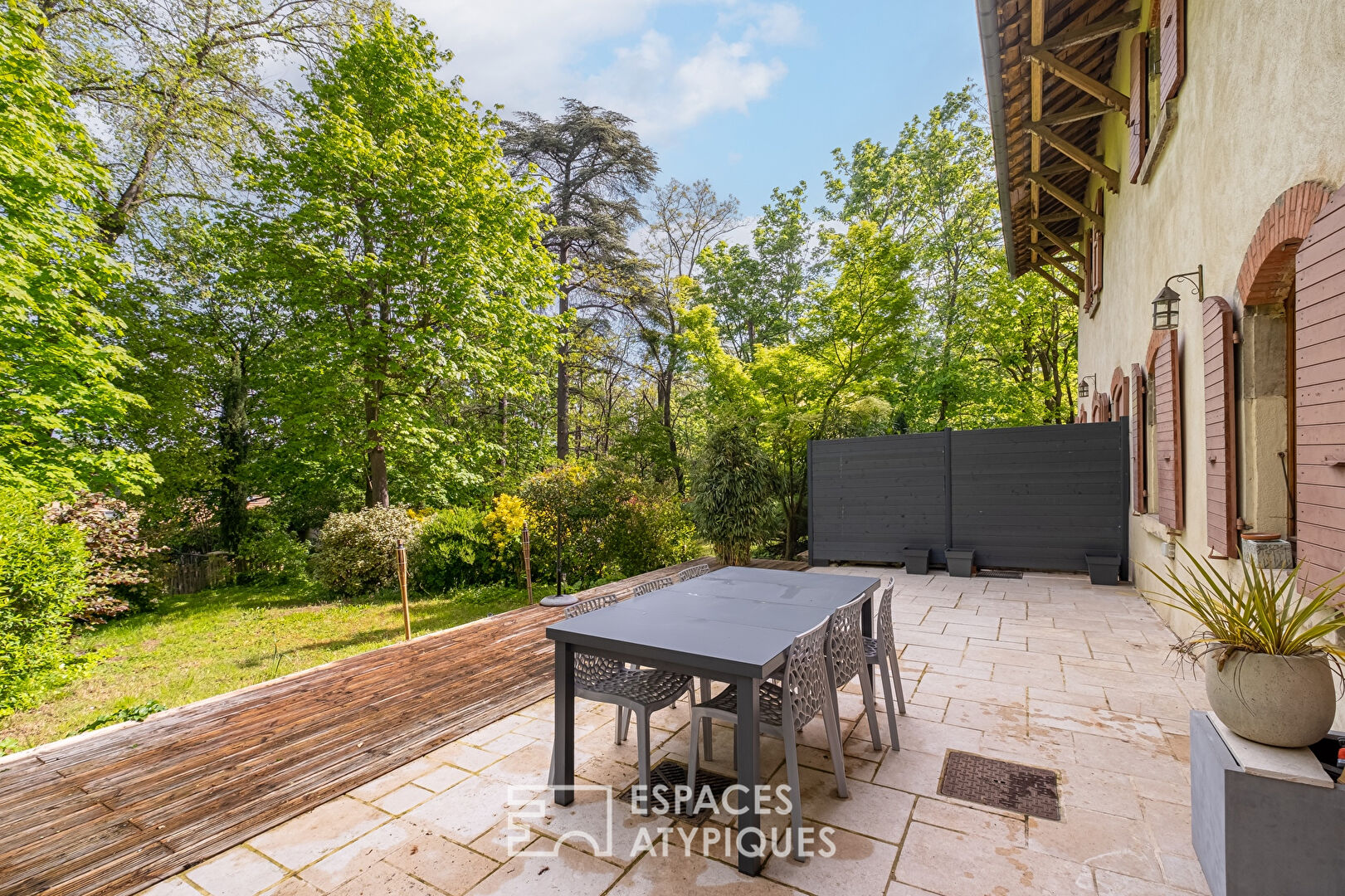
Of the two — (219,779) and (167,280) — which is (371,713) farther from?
(167,280)

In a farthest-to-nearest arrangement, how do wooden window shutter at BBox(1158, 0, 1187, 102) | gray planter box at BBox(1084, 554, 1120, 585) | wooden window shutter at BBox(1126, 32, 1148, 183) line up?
1. gray planter box at BBox(1084, 554, 1120, 585)
2. wooden window shutter at BBox(1126, 32, 1148, 183)
3. wooden window shutter at BBox(1158, 0, 1187, 102)

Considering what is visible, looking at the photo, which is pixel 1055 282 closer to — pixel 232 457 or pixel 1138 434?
pixel 1138 434

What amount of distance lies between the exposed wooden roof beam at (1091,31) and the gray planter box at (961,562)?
5.23 meters

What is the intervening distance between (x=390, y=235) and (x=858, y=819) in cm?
956

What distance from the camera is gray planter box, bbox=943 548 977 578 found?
6852 mm

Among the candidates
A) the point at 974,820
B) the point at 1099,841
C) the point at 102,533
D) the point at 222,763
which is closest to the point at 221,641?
the point at 102,533

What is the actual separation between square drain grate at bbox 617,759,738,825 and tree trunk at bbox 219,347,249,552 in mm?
11663

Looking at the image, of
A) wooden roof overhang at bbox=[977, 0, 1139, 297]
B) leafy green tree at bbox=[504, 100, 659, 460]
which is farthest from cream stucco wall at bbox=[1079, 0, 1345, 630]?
leafy green tree at bbox=[504, 100, 659, 460]

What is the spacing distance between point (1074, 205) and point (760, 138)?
32.6ft

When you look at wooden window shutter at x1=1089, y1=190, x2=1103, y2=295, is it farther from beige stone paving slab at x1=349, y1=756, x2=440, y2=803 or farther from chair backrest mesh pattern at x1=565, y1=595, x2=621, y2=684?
beige stone paving slab at x1=349, y1=756, x2=440, y2=803

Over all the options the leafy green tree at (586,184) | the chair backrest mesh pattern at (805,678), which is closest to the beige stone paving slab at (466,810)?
the chair backrest mesh pattern at (805,678)

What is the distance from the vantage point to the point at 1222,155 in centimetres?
313

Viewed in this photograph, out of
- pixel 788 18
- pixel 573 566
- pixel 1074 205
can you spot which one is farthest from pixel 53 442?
pixel 1074 205

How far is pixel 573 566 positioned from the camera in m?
8.12
